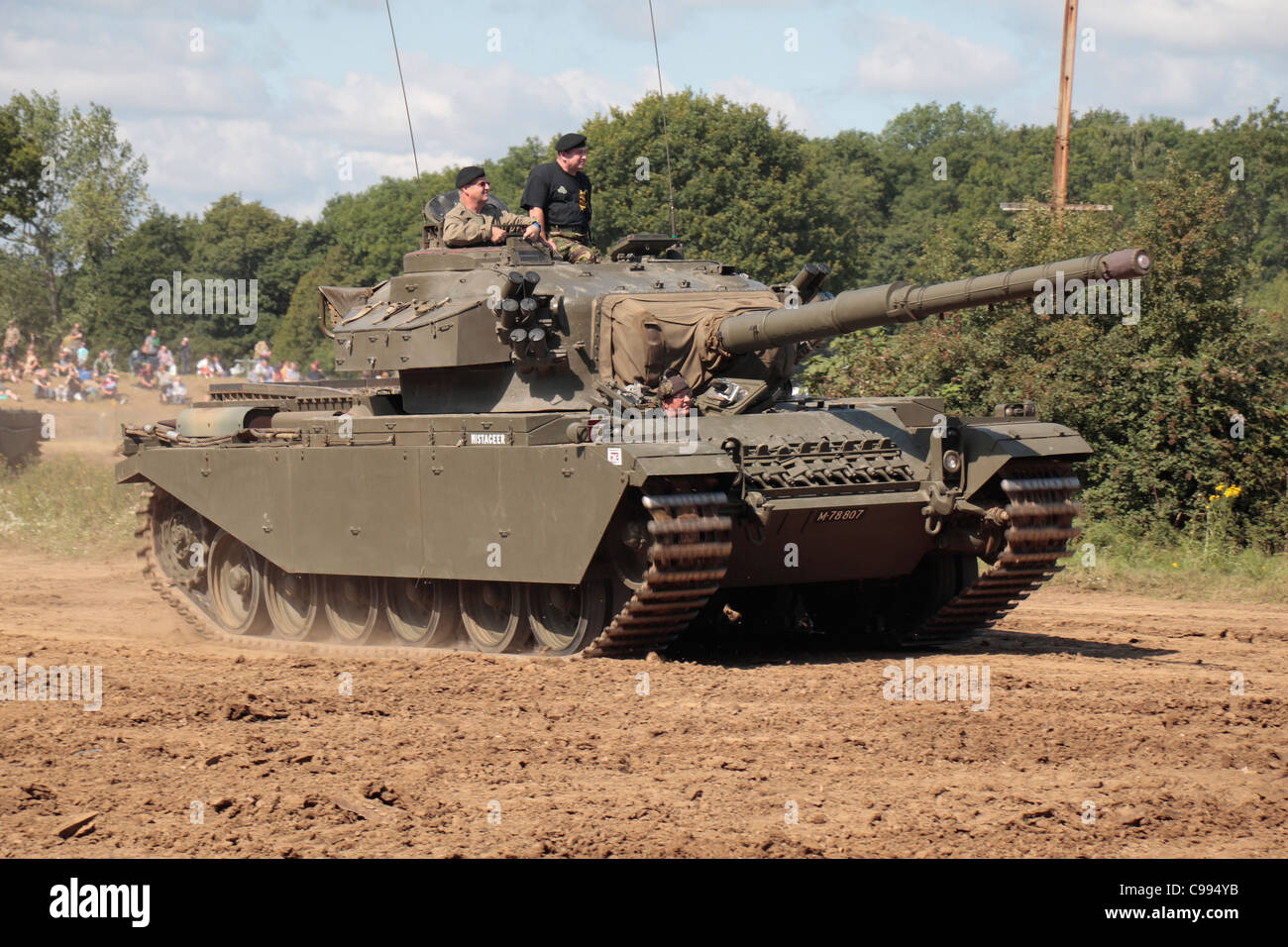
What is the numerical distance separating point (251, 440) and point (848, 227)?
36.6 meters

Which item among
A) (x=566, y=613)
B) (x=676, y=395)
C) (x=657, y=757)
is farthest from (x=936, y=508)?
(x=657, y=757)

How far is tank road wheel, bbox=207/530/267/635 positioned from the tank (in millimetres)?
15803

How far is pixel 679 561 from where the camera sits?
1052 cm

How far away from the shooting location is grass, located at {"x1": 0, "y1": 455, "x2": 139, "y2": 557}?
23484 millimetres

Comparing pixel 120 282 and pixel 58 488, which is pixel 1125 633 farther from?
pixel 120 282

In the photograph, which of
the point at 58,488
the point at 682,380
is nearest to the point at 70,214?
the point at 58,488

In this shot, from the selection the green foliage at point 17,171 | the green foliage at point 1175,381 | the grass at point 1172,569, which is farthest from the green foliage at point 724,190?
the grass at point 1172,569

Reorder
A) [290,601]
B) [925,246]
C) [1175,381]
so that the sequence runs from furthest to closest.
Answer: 1. [925,246]
2. [1175,381]
3. [290,601]

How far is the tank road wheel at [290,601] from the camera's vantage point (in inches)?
568

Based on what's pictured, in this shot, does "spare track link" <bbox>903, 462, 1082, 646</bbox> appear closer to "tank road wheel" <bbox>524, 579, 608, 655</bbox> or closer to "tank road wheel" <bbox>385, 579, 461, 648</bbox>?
"tank road wheel" <bbox>524, 579, 608, 655</bbox>

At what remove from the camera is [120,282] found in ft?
173
